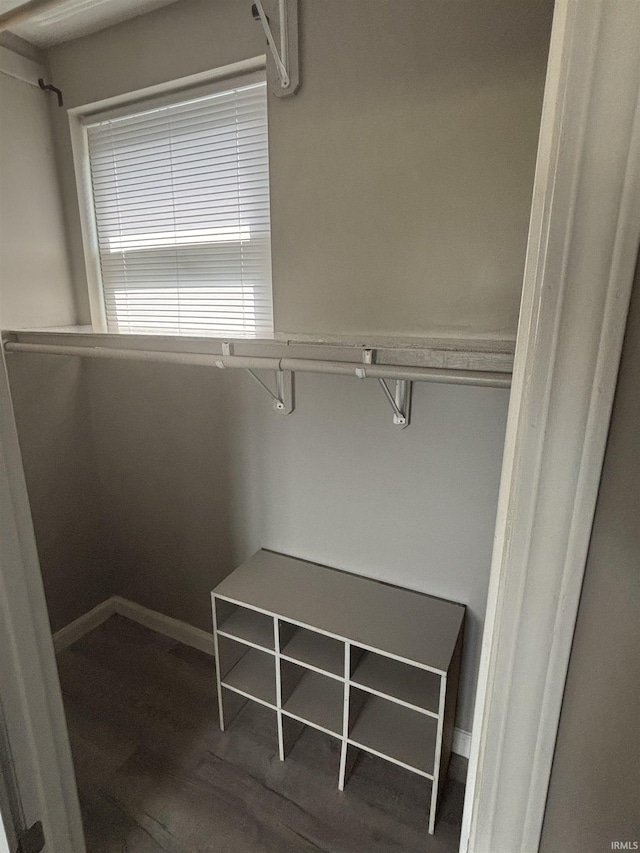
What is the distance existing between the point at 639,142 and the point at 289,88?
4.17 ft

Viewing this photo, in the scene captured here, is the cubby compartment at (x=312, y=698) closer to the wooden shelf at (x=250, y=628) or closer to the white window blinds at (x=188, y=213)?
the wooden shelf at (x=250, y=628)

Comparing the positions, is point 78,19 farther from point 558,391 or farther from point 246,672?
point 246,672

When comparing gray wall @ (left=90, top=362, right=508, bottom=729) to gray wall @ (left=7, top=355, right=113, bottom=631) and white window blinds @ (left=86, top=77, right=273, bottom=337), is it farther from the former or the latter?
white window blinds @ (left=86, top=77, right=273, bottom=337)

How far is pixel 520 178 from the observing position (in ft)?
3.68

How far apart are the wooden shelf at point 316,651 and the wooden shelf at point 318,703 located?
0.20 meters

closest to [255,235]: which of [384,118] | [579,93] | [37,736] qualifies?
[384,118]

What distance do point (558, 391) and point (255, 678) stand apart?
168 centimetres

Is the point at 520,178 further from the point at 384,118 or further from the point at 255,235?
the point at 255,235

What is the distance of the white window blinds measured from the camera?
1.54 m

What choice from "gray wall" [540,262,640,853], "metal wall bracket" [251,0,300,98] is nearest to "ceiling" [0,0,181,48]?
"metal wall bracket" [251,0,300,98]

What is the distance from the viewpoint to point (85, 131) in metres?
1.81

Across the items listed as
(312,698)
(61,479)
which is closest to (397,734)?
(312,698)

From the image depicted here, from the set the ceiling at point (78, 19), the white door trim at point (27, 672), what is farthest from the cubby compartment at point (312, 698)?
the ceiling at point (78, 19)

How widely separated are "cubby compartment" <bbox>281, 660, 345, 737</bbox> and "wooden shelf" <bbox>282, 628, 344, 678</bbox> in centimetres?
7
